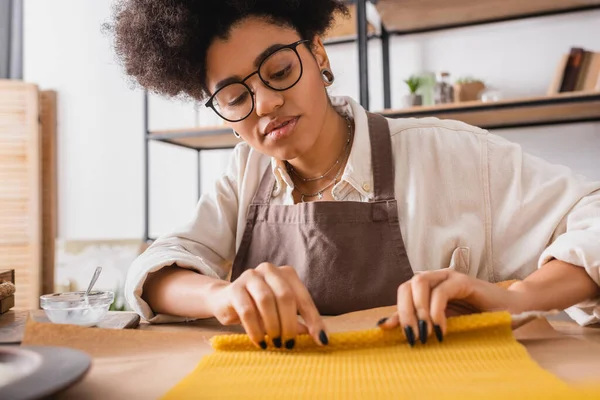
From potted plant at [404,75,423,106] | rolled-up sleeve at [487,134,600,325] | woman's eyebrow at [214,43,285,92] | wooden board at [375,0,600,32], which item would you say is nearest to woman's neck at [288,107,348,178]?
woman's eyebrow at [214,43,285,92]

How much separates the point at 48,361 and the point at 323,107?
819 millimetres

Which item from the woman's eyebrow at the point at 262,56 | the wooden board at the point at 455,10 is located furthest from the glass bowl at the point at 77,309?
the wooden board at the point at 455,10

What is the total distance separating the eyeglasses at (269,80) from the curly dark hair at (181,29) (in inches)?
4.2

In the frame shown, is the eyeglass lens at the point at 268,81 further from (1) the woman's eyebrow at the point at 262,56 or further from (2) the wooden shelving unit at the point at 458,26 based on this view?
(2) the wooden shelving unit at the point at 458,26

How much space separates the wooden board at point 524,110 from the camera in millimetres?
2066

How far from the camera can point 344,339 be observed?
62 cm

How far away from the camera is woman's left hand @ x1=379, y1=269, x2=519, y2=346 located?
0.62 meters

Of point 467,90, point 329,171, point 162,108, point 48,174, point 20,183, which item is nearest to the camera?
point 329,171

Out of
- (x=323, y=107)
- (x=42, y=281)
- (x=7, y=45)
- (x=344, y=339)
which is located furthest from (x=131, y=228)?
(x=344, y=339)

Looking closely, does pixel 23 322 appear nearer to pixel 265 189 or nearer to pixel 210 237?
pixel 210 237

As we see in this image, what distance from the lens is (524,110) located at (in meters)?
2.19

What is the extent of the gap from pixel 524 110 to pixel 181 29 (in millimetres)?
1628

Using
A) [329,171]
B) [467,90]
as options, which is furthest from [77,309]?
[467,90]

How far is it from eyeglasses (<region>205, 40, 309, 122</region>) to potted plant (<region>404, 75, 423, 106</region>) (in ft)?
4.53
